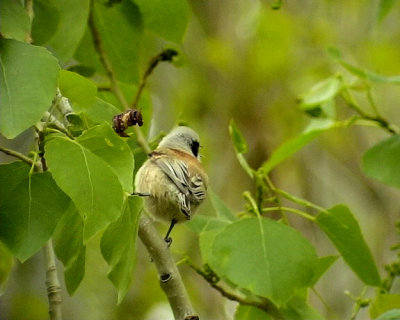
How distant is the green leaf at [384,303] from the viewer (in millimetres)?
2078

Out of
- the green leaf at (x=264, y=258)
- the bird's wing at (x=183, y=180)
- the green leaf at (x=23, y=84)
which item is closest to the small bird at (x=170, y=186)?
the bird's wing at (x=183, y=180)

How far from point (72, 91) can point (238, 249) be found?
2.12 feet

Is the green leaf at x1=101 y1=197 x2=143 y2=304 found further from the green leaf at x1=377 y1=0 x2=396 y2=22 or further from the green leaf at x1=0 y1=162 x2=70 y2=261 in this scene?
the green leaf at x1=377 y1=0 x2=396 y2=22

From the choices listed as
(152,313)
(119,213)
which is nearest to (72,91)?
(119,213)

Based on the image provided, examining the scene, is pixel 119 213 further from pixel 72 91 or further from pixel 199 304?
pixel 199 304

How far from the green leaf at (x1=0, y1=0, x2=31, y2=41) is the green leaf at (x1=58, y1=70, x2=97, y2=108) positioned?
0.12m

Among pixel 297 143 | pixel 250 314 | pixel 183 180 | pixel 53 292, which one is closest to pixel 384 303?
pixel 250 314

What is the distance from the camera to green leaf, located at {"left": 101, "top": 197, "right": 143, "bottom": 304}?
1472 mm

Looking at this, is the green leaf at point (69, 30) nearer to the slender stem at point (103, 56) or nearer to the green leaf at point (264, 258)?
the slender stem at point (103, 56)

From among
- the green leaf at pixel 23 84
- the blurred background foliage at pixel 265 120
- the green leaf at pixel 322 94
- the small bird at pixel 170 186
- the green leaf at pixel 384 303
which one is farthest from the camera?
the blurred background foliage at pixel 265 120

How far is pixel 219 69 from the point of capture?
16.5ft

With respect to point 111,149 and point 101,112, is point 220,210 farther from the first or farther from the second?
point 111,149

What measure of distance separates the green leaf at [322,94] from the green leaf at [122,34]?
1.59 feet

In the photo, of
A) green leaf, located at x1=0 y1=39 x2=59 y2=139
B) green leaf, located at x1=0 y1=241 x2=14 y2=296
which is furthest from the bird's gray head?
green leaf, located at x1=0 y1=39 x2=59 y2=139
